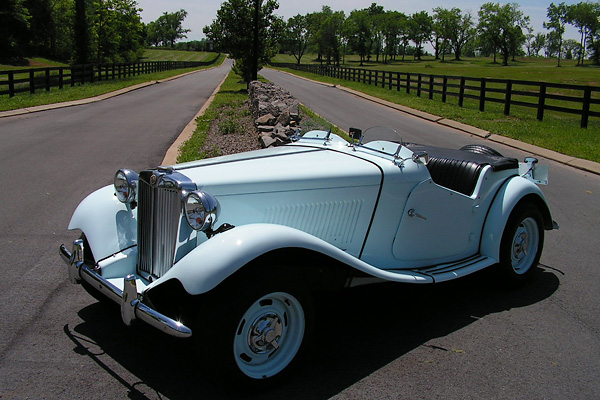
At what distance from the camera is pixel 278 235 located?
10.2ft

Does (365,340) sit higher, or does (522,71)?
(522,71)

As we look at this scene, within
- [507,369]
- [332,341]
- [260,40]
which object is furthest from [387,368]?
[260,40]

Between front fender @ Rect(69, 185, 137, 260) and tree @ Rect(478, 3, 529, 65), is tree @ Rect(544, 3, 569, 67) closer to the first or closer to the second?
tree @ Rect(478, 3, 529, 65)

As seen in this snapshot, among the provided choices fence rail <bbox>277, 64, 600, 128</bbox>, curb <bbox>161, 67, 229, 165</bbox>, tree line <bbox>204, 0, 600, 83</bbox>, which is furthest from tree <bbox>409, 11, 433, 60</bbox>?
curb <bbox>161, 67, 229, 165</bbox>

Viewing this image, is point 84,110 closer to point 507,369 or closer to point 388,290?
point 388,290

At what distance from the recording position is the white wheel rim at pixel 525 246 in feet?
16.0

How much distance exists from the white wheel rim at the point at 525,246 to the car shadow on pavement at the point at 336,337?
0.21 meters

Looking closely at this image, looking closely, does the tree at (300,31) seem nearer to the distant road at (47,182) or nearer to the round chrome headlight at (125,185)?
the distant road at (47,182)

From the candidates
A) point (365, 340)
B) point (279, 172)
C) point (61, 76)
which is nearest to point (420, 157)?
point (279, 172)

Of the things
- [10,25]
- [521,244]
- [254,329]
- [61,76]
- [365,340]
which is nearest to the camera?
[254,329]

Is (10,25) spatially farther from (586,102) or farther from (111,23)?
(586,102)

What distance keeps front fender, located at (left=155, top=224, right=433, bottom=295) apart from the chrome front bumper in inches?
6.8

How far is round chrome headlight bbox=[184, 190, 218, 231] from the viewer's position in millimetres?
3080

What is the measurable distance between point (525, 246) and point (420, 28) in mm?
134403
